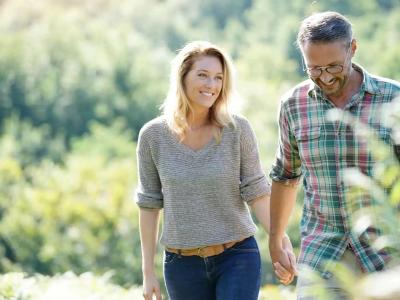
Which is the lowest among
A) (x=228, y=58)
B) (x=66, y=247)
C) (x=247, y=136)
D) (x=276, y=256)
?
(x=66, y=247)

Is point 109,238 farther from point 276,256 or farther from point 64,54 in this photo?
point 276,256

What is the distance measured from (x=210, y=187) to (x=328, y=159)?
878 millimetres

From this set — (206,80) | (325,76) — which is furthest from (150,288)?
(325,76)

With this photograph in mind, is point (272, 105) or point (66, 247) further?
point (272, 105)

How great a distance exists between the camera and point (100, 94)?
8150 cm

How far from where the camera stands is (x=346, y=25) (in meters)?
4.43

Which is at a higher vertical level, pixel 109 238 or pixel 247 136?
pixel 247 136

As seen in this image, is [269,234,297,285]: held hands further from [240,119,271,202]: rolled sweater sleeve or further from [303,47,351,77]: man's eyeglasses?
[303,47,351,77]: man's eyeglasses

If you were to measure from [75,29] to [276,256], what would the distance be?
88.2 meters

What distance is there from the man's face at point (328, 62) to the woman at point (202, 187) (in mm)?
1042

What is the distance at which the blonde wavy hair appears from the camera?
5.42 meters

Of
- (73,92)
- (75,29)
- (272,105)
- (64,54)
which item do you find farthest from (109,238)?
(75,29)

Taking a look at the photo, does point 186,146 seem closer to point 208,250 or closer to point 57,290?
point 208,250

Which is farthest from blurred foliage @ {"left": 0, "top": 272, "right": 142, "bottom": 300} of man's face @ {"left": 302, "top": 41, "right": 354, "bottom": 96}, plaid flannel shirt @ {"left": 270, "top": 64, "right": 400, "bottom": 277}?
man's face @ {"left": 302, "top": 41, "right": 354, "bottom": 96}
